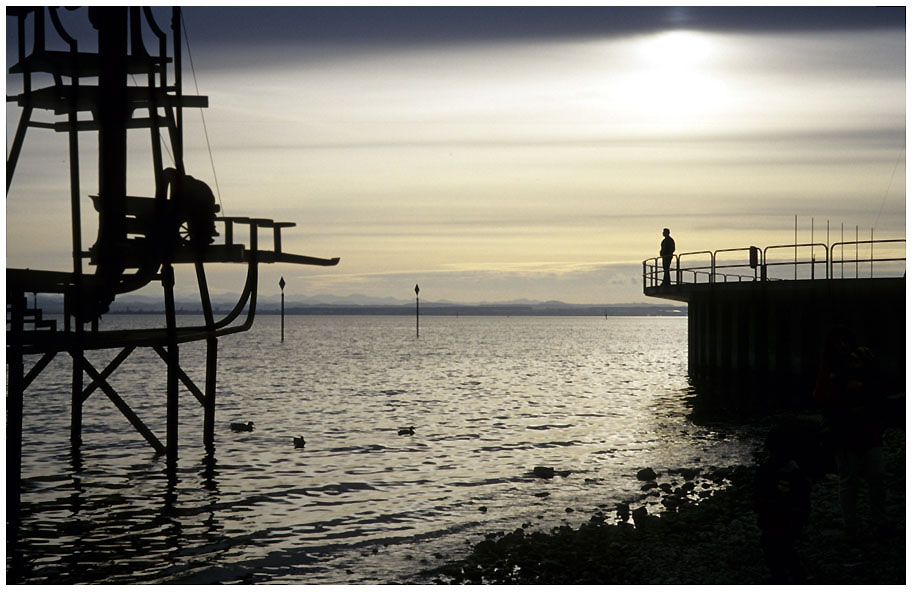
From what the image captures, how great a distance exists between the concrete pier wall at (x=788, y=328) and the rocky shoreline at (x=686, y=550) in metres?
14.7

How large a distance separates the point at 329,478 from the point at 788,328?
776 inches

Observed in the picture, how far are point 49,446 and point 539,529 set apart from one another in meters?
16.8

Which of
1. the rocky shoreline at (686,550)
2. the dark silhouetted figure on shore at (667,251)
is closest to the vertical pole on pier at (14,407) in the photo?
the rocky shoreline at (686,550)

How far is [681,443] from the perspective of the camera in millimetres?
26406

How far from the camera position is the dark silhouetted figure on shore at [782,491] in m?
8.74

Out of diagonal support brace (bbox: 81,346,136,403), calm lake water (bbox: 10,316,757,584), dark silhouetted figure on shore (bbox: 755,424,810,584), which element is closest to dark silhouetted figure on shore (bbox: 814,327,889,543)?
dark silhouetted figure on shore (bbox: 755,424,810,584)

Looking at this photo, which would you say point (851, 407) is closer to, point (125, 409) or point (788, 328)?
point (125, 409)

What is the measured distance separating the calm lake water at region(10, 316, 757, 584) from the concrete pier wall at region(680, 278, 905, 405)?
10.3 ft

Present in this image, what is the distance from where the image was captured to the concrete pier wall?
30.0 meters

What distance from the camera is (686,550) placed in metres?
11.8

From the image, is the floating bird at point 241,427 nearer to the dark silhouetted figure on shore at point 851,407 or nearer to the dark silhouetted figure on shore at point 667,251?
the dark silhouetted figure on shore at point 667,251

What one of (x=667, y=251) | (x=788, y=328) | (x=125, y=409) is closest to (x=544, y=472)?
(x=125, y=409)

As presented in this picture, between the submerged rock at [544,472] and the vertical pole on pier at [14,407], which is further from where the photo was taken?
the submerged rock at [544,472]

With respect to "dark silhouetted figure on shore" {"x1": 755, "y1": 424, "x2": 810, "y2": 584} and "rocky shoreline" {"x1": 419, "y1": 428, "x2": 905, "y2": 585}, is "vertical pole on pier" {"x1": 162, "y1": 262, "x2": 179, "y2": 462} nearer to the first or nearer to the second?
"rocky shoreline" {"x1": 419, "y1": 428, "x2": 905, "y2": 585}
